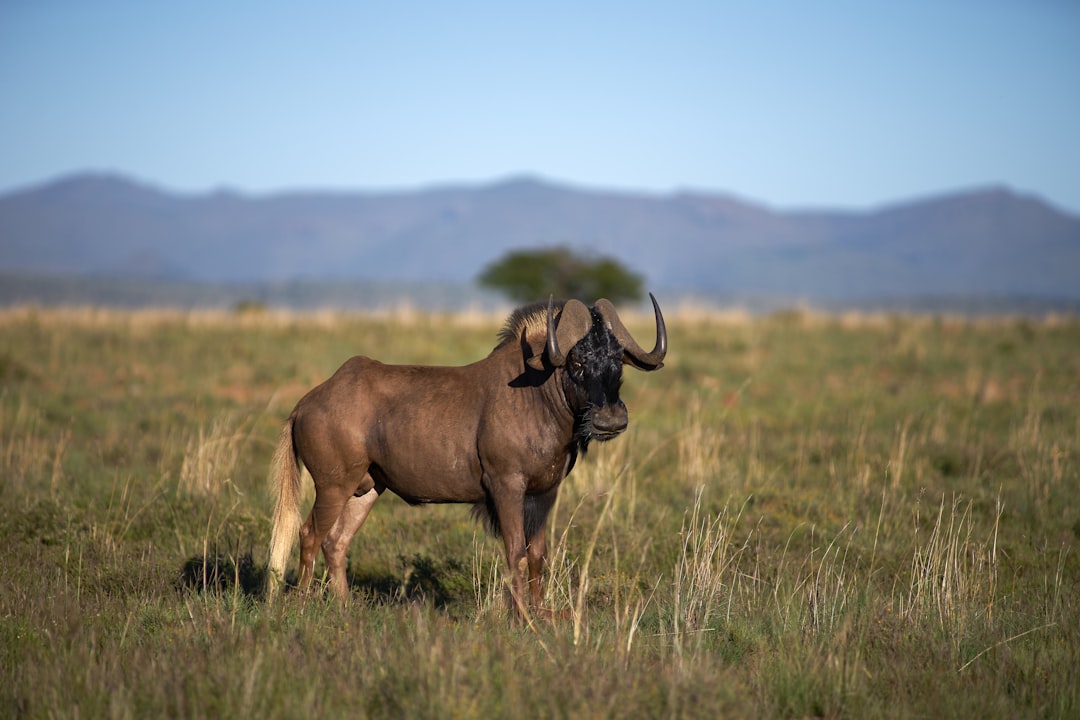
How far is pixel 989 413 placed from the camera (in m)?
15.4

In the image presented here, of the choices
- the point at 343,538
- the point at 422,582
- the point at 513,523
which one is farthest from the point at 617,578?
the point at 422,582

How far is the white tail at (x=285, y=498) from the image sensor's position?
6.95 metres

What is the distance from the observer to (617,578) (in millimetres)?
5895

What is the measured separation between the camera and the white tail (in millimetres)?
6953

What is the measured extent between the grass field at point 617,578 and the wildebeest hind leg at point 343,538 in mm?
173

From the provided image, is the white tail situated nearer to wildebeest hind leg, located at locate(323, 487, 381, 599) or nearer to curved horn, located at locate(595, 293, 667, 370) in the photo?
wildebeest hind leg, located at locate(323, 487, 381, 599)

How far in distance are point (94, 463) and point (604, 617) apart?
24.7 ft

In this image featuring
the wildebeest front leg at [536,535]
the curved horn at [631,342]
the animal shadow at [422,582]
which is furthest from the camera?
the animal shadow at [422,582]

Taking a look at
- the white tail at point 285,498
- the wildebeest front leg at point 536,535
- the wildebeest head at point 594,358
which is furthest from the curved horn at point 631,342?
the white tail at point 285,498

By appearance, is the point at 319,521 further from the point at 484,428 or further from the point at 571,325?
the point at 571,325

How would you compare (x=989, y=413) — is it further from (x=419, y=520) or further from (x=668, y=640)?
(x=668, y=640)

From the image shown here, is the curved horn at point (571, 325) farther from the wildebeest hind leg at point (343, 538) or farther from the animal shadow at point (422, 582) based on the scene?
the animal shadow at point (422, 582)

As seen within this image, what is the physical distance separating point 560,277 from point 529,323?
4237cm

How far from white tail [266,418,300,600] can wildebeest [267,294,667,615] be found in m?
0.02
